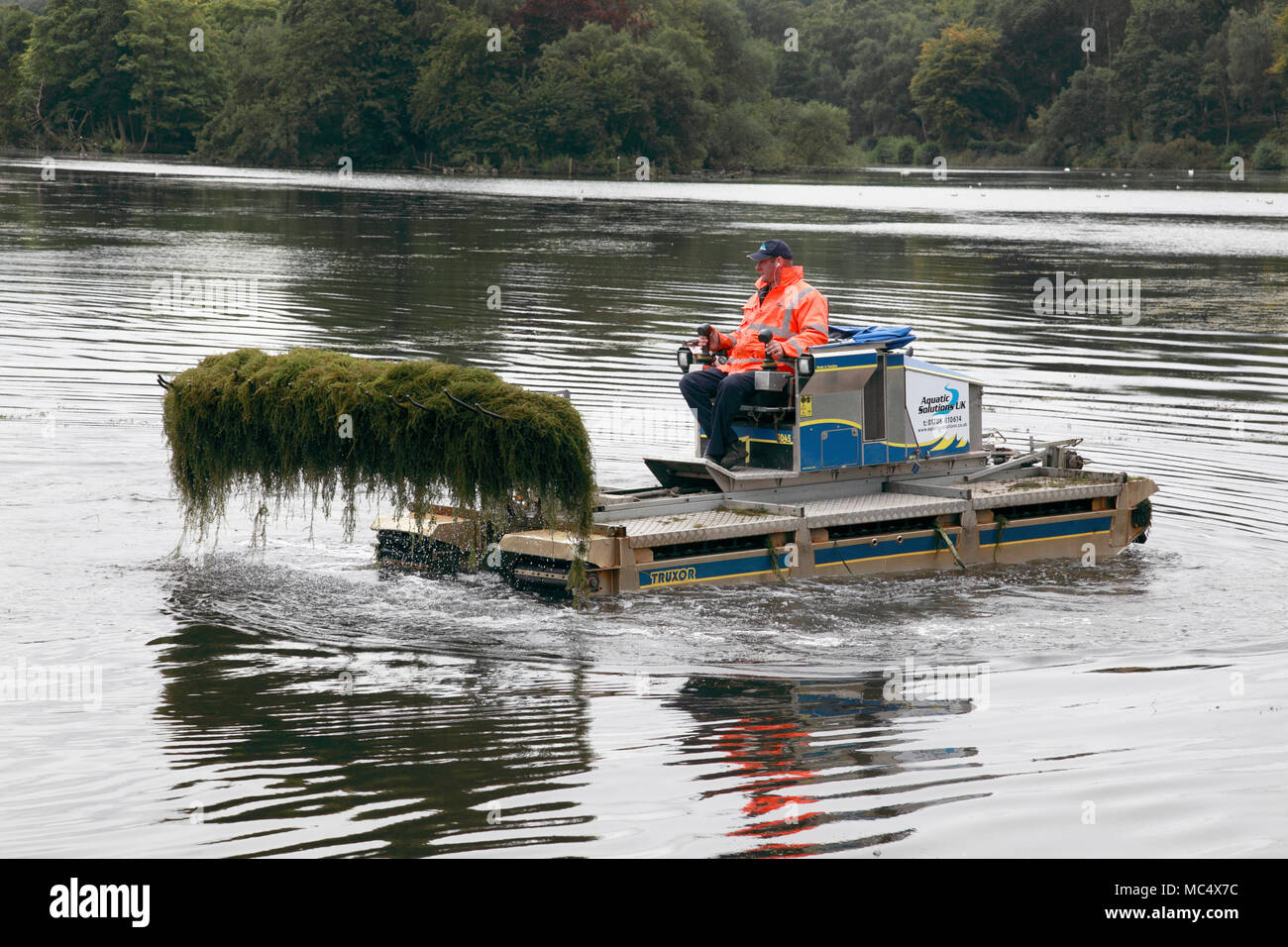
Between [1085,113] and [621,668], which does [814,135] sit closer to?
[1085,113]

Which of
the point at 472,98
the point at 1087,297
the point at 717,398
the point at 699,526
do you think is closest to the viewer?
the point at 699,526

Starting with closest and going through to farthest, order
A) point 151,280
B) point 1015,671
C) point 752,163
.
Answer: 1. point 1015,671
2. point 151,280
3. point 752,163

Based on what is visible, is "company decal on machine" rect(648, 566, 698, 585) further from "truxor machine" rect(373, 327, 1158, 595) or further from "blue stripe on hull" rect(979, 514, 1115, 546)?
"blue stripe on hull" rect(979, 514, 1115, 546)

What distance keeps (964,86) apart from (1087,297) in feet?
348

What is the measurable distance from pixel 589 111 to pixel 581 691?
304 ft

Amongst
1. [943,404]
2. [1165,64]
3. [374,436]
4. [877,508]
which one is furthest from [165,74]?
[877,508]

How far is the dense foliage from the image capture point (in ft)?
334

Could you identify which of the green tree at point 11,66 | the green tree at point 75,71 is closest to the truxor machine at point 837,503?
the green tree at point 75,71

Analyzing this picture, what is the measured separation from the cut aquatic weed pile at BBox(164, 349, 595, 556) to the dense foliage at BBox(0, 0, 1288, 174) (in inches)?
3505

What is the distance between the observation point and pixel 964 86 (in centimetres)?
13362
